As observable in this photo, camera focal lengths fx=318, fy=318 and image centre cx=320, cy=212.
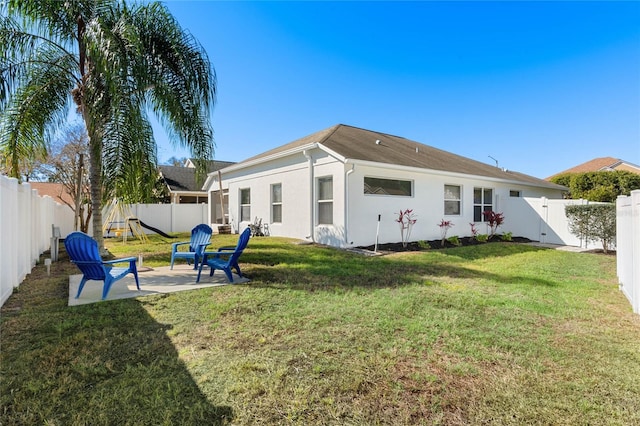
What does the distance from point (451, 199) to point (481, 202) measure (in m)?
2.16

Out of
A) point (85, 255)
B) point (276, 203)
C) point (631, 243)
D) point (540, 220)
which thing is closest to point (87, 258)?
point (85, 255)

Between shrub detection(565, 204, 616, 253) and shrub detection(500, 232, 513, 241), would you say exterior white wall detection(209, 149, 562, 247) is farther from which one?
shrub detection(565, 204, 616, 253)

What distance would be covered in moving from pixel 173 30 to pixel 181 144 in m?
2.77

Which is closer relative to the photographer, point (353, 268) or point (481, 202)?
point (353, 268)

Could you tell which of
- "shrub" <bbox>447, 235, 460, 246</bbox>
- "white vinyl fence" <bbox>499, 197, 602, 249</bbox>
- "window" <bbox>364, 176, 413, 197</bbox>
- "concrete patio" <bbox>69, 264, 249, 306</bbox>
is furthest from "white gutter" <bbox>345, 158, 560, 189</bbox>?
"concrete patio" <bbox>69, 264, 249, 306</bbox>

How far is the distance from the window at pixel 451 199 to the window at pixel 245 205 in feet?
29.4

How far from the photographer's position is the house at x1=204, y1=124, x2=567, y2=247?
34.8ft

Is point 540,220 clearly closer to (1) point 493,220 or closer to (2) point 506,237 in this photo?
(2) point 506,237

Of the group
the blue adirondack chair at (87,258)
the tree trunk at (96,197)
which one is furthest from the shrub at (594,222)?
the tree trunk at (96,197)

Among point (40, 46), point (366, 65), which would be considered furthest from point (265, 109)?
point (40, 46)

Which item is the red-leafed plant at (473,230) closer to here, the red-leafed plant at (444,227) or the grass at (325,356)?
→ the red-leafed plant at (444,227)

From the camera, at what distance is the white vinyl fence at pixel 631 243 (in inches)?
167

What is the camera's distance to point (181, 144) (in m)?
8.53

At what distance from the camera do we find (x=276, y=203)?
13688mm
